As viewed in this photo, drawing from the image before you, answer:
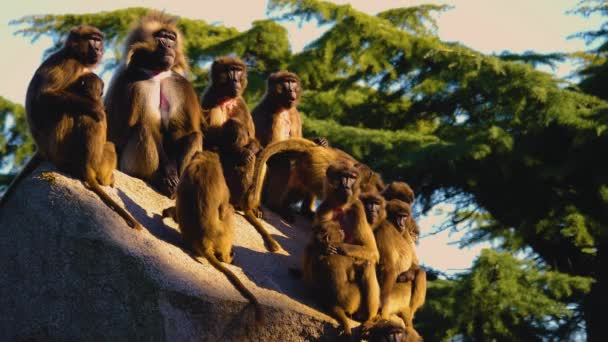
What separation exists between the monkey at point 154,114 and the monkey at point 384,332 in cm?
212

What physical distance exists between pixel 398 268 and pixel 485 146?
4804 millimetres

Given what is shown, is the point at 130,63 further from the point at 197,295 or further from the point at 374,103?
the point at 374,103

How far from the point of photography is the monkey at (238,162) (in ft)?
30.3

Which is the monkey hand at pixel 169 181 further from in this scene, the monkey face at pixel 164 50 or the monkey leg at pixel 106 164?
the monkey face at pixel 164 50

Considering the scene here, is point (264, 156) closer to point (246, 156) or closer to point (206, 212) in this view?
point (246, 156)

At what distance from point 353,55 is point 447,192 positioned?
2656 millimetres

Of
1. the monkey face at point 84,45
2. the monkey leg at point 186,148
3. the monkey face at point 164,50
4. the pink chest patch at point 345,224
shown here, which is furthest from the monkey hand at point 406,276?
the monkey face at point 84,45

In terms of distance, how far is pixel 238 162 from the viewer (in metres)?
9.23

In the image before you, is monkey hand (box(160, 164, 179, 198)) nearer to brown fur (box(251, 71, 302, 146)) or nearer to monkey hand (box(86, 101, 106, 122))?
monkey hand (box(86, 101, 106, 122))

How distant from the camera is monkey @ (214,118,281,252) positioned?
30.3ft

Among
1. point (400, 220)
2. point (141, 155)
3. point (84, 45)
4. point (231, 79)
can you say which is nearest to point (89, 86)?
point (84, 45)

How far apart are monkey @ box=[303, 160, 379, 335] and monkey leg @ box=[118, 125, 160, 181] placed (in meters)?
1.53

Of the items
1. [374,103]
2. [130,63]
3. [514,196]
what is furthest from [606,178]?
[130,63]

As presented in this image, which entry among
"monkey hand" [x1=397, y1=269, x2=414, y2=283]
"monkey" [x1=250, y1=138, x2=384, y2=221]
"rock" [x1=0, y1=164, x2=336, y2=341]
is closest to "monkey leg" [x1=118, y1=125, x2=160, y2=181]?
"rock" [x1=0, y1=164, x2=336, y2=341]
